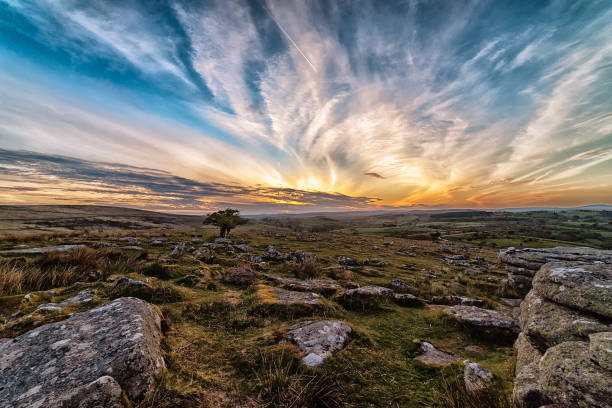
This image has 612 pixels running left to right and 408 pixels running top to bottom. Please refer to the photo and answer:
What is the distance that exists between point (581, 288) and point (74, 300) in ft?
44.5

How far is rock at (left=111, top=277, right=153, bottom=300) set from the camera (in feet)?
25.0

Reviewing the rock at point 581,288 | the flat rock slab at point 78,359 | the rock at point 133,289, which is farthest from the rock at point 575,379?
the rock at point 133,289

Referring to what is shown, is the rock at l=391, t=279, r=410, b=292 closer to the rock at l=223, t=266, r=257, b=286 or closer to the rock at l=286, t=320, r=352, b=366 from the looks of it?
the rock at l=286, t=320, r=352, b=366

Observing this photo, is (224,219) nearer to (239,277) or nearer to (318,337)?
(239,277)

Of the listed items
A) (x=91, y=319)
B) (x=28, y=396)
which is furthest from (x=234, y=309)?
(x=28, y=396)

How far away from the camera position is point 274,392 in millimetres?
4012

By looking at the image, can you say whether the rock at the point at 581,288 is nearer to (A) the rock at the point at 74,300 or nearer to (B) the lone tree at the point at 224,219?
(A) the rock at the point at 74,300

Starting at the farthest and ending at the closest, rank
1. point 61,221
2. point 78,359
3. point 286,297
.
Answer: point 61,221, point 286,297, point 78,359

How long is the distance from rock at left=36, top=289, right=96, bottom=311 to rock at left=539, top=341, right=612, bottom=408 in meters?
10.2

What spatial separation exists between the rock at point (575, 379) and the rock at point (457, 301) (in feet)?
23.4

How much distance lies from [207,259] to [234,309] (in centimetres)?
974

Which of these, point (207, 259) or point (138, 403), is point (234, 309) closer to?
point (138, 403)

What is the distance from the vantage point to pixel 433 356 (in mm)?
5742

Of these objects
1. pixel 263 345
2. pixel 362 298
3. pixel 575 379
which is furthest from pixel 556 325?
pixel 263 345
